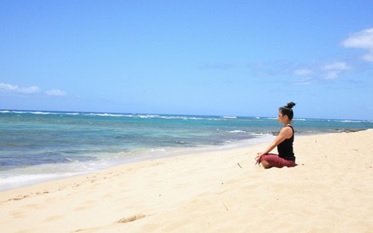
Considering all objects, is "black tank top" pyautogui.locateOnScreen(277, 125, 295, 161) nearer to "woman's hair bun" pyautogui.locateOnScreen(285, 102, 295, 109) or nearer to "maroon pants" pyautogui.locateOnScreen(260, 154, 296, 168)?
"maroon pants" pyautogui.locateOnScreen(260, 154, 296, 168)

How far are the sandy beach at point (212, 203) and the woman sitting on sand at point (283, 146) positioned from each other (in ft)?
0.87

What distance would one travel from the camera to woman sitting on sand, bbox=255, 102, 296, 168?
678cm

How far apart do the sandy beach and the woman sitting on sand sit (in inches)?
10.5

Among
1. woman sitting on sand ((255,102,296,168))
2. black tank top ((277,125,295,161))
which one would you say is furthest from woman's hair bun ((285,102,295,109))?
black tank top ((277,125,295,161))

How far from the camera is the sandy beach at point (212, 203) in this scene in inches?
156

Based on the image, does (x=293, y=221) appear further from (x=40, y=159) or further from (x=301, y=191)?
(x=40, y=159)

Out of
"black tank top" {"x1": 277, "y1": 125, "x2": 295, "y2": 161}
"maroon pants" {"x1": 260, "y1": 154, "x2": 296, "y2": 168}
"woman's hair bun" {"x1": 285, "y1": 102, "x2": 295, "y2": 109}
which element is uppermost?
"woman's hair bun" {"x1": 285, "y1": 102, "x2": 295, "y2": 109}

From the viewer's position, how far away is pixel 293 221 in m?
3.82

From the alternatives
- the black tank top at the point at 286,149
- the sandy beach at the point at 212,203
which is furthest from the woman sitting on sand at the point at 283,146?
the sandy beach at the point at 212,203

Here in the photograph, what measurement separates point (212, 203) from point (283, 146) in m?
2.74

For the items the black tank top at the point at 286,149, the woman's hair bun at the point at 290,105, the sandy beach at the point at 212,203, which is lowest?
the sandy beach at the point at 212,203

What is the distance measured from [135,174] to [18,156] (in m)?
7.34

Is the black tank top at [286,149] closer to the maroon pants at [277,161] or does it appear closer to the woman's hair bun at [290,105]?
the maroon pants at [277,161]

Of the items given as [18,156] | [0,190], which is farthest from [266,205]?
[18,156]
